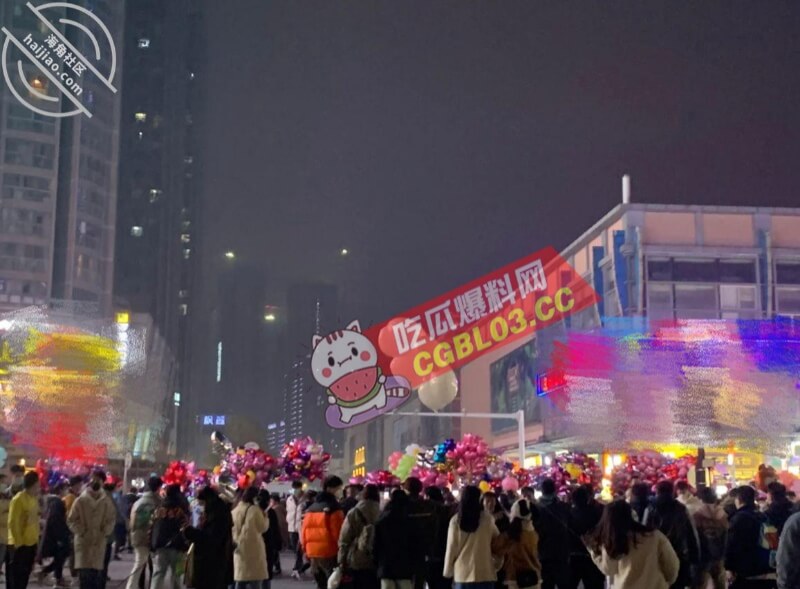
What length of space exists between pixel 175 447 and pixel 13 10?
1633 inches

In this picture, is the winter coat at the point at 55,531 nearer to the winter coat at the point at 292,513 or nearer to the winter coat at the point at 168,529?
the winter coat at the point at 168,529

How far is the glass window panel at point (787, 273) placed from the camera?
44.5m

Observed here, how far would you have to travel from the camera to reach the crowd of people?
8.38 metres

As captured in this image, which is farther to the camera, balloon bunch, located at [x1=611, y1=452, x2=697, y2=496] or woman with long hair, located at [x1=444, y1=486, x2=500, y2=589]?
balloon bunch, located at [x1=611, y1=452, x2=697, y2=496]

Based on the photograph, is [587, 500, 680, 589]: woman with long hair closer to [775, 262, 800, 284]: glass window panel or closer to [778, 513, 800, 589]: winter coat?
[778, 513, 800, 589]: winter coat

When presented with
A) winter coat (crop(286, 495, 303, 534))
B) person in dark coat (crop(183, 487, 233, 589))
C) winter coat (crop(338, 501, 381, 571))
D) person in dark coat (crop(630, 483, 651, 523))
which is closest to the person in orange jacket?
winter coat (crop(338, 501, 381, 571))

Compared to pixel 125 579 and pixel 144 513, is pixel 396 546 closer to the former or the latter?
pixel 144 513

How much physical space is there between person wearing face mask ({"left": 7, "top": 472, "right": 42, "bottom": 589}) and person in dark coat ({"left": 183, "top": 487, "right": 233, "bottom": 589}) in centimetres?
325

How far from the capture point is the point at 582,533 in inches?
458

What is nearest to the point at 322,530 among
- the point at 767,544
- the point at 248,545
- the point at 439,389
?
the point at 248,545

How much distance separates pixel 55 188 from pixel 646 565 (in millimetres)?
59169

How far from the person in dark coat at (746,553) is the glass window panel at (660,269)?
3521 centimetres

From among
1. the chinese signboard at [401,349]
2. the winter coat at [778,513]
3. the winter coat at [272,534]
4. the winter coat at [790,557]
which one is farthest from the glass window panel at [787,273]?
the winter coat at [790,557]

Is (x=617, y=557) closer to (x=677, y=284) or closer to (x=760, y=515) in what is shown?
(x=760, y=515)
